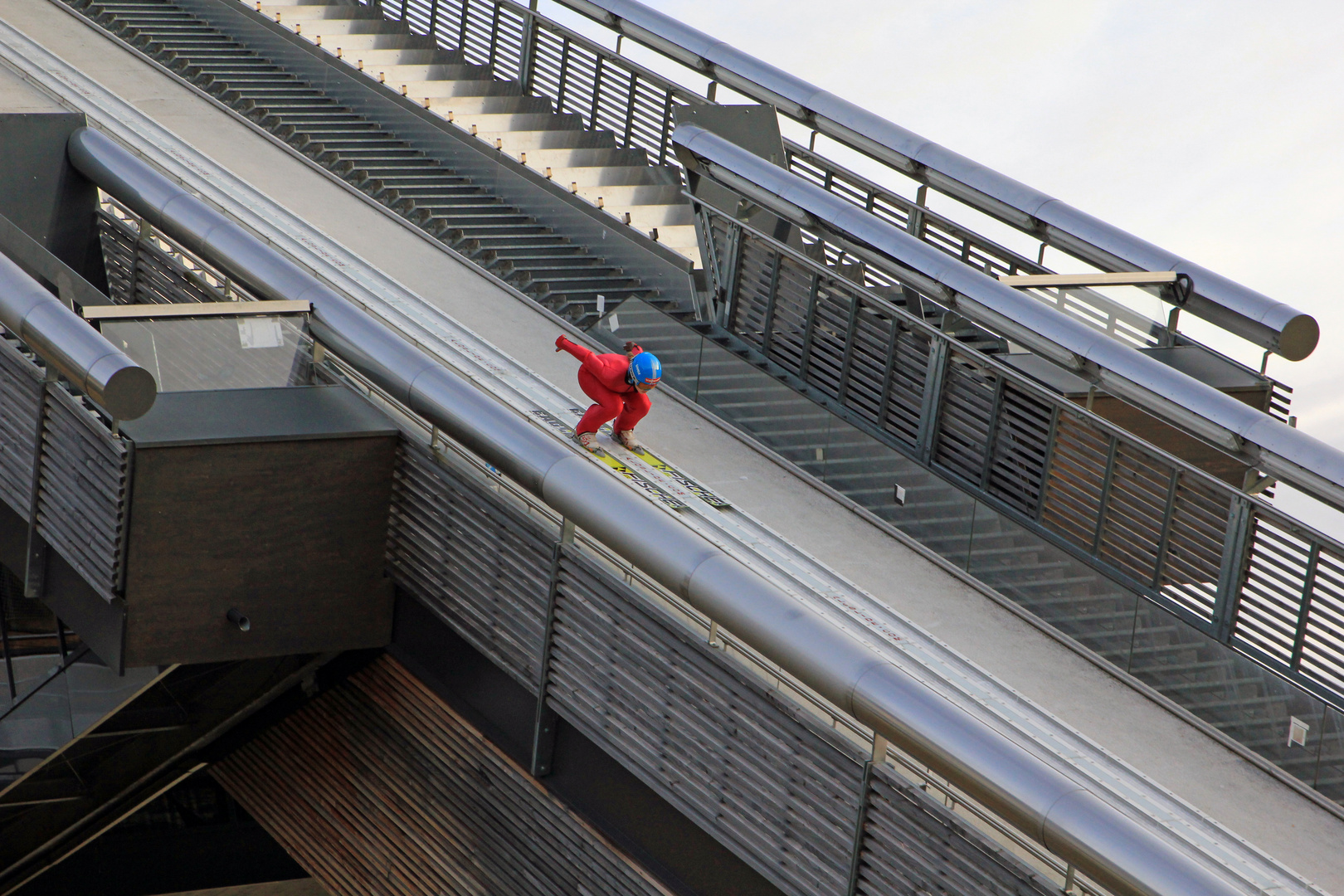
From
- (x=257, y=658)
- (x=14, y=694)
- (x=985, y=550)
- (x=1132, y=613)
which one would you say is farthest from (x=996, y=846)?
(x=14, y=694)

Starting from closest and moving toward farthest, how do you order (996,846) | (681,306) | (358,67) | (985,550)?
(996,846), (985,550), (681,306), (358,67)

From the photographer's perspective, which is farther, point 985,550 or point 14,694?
point 14,694

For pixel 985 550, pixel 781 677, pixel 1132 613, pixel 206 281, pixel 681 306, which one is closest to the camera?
pixel 781 677

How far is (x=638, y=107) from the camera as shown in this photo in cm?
1884

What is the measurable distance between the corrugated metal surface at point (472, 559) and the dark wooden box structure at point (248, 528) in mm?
224

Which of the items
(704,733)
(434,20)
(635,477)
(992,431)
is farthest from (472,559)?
(434,20)

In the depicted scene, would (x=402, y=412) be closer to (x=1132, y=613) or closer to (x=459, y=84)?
(x=1132, y=613)

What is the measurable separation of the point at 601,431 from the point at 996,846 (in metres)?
5.05

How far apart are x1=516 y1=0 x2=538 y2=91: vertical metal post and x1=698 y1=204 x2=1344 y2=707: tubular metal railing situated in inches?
225

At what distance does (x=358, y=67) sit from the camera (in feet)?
65.2

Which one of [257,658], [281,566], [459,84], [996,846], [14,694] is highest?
[459,84]

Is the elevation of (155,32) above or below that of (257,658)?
above

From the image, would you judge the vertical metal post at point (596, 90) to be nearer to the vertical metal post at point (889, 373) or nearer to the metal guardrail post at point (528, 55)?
the metal guardrail post at point (528, 55)

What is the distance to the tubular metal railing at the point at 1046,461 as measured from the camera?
10.9 m
